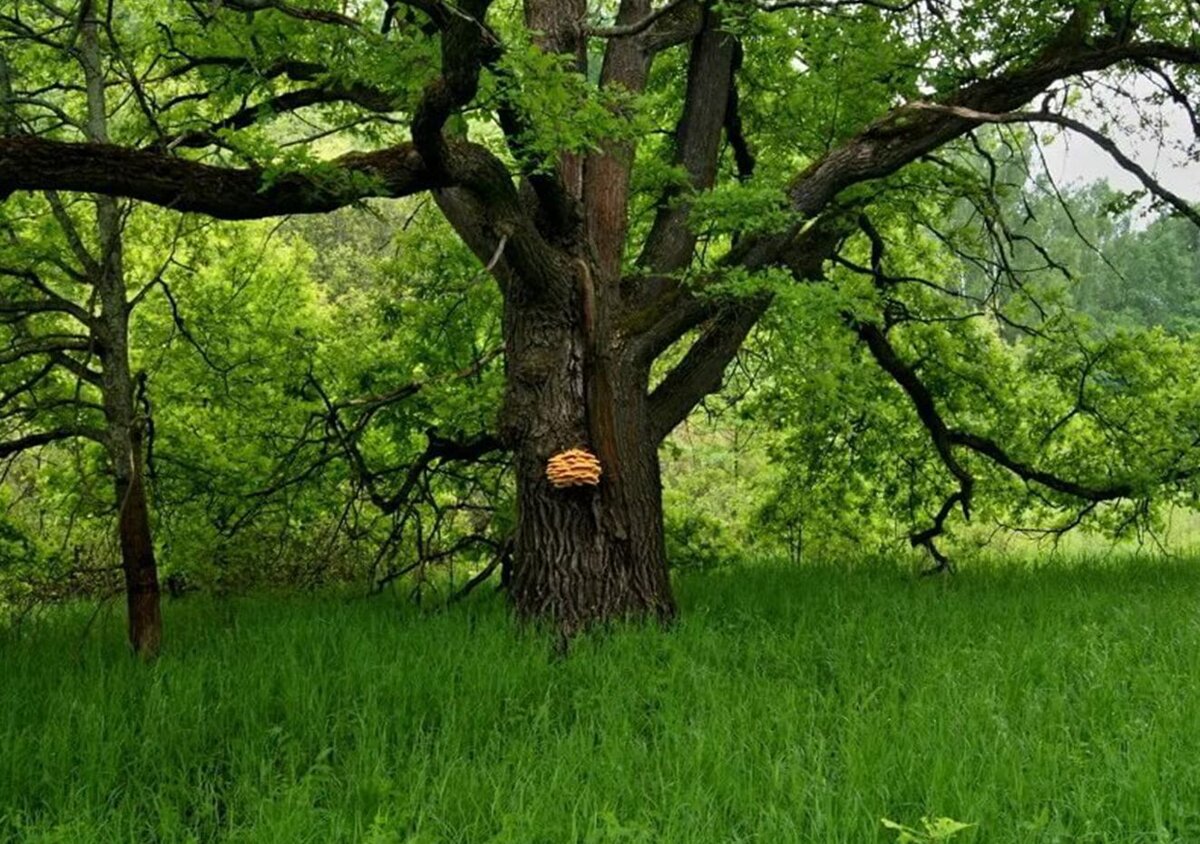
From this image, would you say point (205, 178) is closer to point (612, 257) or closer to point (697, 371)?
point (612, 257)

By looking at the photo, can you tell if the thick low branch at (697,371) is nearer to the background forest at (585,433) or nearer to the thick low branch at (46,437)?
the background forest at (585,433)

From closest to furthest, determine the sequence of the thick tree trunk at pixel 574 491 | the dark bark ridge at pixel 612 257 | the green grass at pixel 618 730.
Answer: the green grass at pixel 618 730, the dark bark ridge at pixel 612 257, the thick tree trunk at pixel 574 491

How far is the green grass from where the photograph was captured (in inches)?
123

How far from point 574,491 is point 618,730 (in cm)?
200

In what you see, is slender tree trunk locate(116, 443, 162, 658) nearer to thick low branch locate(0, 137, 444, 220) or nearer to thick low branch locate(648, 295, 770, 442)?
thick low branch locate(0, 137, 444, 220)

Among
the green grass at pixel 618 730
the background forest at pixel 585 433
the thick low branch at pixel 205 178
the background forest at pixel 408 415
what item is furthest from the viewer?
the background forest at pixel 408 415

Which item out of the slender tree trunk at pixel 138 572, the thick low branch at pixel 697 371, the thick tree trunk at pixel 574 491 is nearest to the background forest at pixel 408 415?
the thick low branch at pixel 697 371

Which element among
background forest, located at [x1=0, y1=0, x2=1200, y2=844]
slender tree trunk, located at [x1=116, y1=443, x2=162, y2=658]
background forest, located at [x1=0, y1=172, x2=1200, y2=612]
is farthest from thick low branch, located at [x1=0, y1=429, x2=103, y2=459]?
background forest, located at [x1=0, y1=172, x2=1200, y2=612]

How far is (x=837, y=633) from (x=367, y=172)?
3502mm

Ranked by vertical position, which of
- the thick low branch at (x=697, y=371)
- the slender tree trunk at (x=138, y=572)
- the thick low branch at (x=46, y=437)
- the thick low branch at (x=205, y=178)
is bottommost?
the slender tree trunk at (x=138, y=572)

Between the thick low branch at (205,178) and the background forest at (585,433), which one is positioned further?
the thick low branch at (205,178)

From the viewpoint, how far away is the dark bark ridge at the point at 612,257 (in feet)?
17.7

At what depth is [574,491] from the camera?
229 inches

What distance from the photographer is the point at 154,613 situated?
17.7 ft
